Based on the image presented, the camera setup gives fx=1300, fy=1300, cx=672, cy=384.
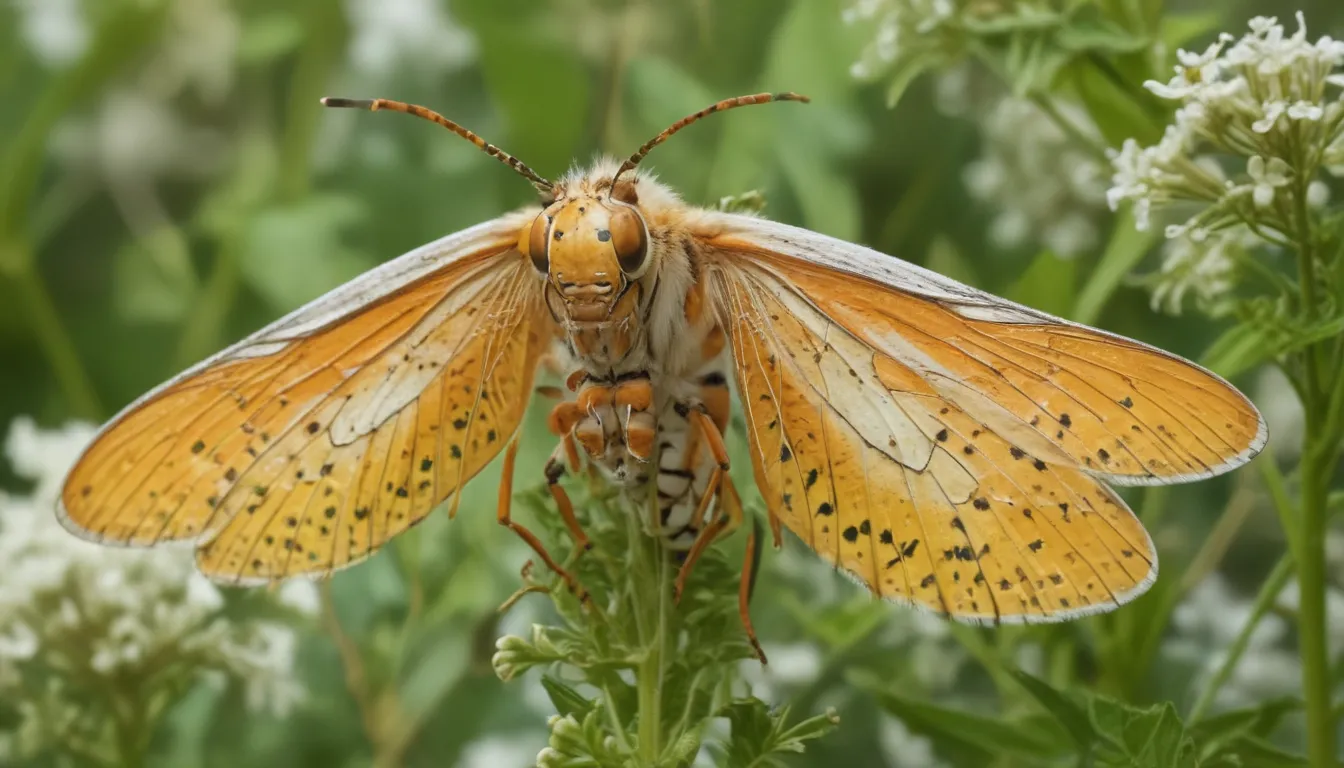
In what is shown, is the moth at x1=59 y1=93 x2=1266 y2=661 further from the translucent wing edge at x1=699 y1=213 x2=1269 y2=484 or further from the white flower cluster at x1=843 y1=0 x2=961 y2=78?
the white flower cluster at x1=843 y1=0 x2=961 y2=78

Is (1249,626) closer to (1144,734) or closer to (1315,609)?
(1315,609)

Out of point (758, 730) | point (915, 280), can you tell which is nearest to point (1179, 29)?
point (915, 280)

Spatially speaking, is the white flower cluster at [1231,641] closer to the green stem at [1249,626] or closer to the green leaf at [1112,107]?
the green stem at [1249,626]

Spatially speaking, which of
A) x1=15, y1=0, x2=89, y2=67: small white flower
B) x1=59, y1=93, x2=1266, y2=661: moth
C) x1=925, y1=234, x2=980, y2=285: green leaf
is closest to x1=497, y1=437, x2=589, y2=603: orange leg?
x1=59, y1=93, x2=1266, y2=661: moth

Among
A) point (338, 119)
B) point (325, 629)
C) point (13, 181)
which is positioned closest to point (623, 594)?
point (325, 629)

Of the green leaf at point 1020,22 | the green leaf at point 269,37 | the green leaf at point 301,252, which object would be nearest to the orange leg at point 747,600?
the green leaf at point 1020,22
